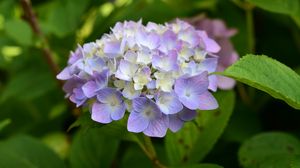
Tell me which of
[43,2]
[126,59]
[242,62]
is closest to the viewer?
[242,62]

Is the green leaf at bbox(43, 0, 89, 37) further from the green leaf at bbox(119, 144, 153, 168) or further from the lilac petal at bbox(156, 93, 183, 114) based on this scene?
the lilac petal at bbox(156, 93, 183, 114)

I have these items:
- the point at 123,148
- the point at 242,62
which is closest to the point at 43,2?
the point at 123,148

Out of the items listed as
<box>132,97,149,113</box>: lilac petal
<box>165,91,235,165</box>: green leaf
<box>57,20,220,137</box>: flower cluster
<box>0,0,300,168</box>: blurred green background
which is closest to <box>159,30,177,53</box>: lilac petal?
<box>57,20,220,137</box>: flower cluster

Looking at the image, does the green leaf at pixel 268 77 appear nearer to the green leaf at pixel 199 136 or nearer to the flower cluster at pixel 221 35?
the green leaf at pixel 199 136

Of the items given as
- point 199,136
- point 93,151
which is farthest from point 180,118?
point 93,151

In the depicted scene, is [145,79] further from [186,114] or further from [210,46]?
[210,46]

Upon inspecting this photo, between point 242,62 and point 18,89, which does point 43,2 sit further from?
point 242,62

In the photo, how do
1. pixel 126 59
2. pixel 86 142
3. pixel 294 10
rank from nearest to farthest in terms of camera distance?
pixel 126 59, pixel 294 10, pixel 86 142
